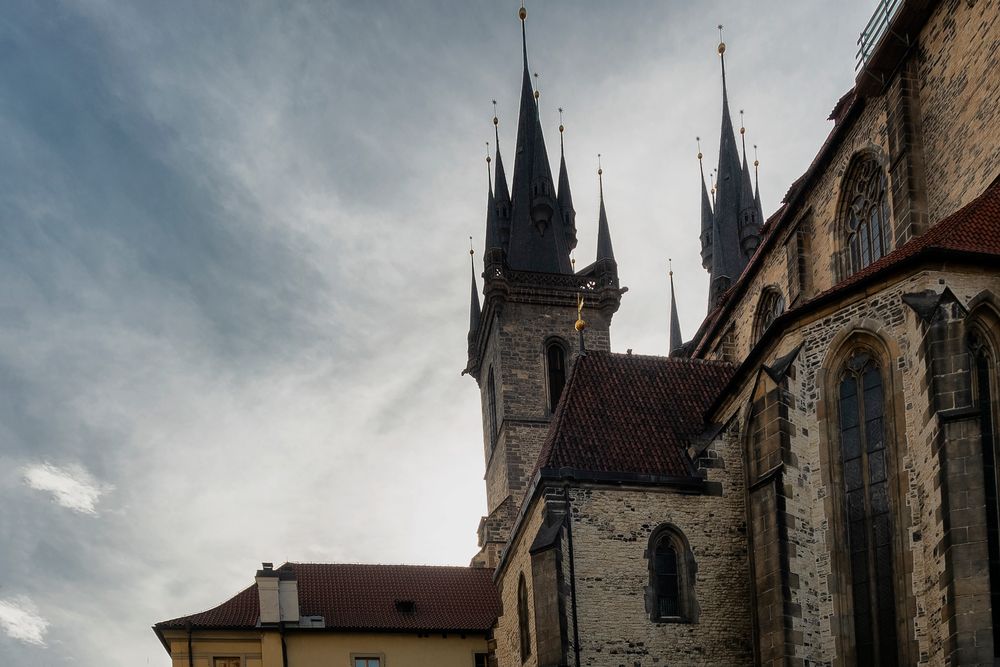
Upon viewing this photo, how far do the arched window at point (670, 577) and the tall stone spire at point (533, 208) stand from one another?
101 ft

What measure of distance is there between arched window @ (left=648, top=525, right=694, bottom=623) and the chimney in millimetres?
14609

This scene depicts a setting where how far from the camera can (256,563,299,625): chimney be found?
33156 mm

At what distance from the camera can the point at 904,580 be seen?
17.7 m

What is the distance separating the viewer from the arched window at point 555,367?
48.8 m

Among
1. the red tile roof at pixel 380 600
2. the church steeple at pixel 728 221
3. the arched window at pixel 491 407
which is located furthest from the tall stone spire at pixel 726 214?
the red tile roof at pixel 380 600

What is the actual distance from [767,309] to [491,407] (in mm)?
23853

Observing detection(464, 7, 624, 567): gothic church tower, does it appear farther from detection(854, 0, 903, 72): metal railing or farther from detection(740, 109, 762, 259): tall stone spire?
detection(854, 0, 903, 72): metal railing

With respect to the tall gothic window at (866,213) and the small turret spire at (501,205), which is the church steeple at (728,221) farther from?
the tall gothic window at (866,213)

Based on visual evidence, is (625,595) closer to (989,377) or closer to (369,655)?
(989,377)

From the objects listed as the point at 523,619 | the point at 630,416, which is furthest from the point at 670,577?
the point at 523,619

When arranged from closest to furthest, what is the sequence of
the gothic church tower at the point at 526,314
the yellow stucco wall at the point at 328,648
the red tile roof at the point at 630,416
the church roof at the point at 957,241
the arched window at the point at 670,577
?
the church roof at the point at 957,241 → the arched window at the point at 670,577 → the red tile roof at the point at 630,416 → the yellow stucco wall at the point at 328,648 → the gothic church tower at the point at 526,314

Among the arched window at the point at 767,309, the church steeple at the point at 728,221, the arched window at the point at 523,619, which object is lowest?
the arched window at the point at 523,619

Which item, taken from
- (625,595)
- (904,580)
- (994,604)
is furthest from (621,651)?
(994,604)

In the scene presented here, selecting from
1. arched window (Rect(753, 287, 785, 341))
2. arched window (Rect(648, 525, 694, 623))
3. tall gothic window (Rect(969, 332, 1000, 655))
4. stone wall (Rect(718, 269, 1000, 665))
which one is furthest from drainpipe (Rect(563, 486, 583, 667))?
arched window (Rect(753, 287, 785, 341))
